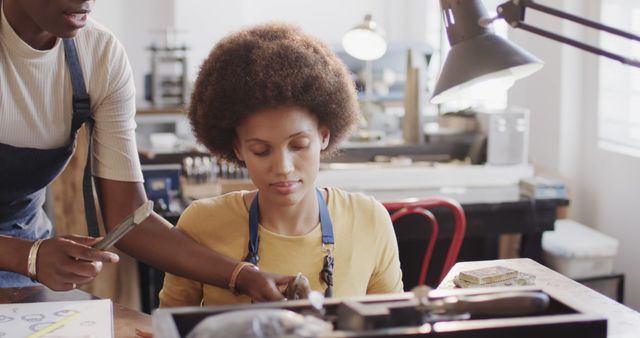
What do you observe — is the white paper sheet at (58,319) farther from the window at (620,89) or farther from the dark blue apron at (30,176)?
the window at (620,89)

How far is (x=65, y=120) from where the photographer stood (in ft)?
7.27

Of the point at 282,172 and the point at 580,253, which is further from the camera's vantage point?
the point at 580,253

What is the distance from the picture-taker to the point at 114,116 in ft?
7.27

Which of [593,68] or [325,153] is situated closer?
[325,153]

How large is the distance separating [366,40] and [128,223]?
366 cm

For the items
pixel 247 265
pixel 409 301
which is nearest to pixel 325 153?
pixel 247 265

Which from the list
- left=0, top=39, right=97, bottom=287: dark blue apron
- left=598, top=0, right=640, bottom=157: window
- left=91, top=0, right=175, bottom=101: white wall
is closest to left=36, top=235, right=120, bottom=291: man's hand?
left=0, top=39, right=97, bottom=287: dark blue apron

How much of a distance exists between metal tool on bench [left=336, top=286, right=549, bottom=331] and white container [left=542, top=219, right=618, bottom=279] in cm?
334

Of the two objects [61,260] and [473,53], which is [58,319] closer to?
[61,260]

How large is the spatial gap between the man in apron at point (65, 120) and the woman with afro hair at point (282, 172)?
4.0 inches

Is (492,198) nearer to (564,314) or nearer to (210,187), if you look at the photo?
(210,187)

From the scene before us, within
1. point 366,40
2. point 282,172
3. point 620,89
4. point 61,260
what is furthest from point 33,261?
point 620,89

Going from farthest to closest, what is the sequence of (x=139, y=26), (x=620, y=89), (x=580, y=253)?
1. (x=139, y=26)
2. (x=620, y=89)
3. (x=580, y=253)

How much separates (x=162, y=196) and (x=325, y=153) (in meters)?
2.09
